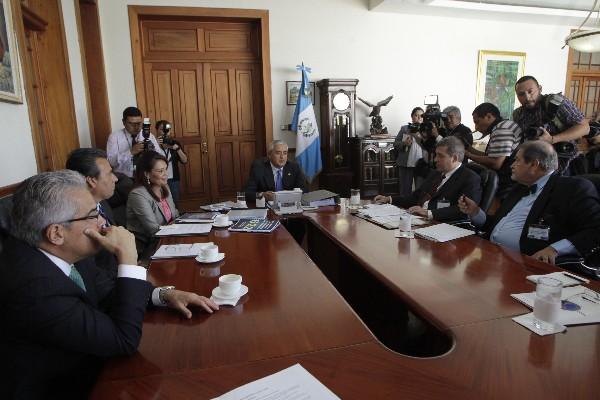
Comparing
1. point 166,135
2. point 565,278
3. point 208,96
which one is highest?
point 208,96

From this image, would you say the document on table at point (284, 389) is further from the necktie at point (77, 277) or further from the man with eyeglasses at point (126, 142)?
the man with eyeglasses at point (126, 142)

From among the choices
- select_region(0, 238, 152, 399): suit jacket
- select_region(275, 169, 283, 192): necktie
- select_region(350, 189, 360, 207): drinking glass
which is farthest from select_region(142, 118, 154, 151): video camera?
select_region(0, 238, 152, 399): suit jacket

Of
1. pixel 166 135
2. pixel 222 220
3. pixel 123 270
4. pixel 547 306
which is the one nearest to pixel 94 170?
pixel 222 220

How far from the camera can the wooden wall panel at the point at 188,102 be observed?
5.12 m

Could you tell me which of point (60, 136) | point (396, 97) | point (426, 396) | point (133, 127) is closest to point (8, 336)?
point (426, 396)

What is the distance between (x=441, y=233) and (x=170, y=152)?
334cm

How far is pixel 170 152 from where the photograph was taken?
4426mm

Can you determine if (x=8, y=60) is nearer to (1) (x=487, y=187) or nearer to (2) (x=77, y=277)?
(2) (x=77, y=277)

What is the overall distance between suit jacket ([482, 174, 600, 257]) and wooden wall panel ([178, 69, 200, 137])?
170 inches

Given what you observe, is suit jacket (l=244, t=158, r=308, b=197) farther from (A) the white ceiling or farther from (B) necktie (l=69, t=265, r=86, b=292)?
(A) the white ceiling

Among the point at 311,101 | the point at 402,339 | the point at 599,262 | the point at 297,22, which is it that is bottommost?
the point at 402,339

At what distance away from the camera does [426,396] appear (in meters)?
0.81

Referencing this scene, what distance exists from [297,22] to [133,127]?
8.68 feet

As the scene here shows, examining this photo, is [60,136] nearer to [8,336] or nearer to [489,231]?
[8,336]
